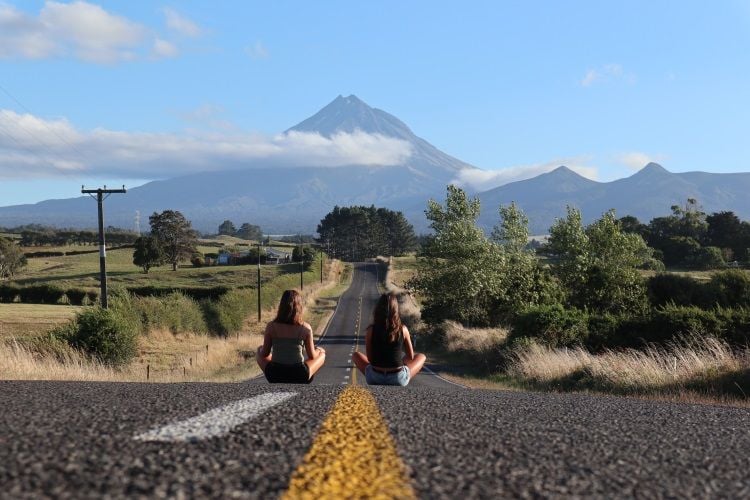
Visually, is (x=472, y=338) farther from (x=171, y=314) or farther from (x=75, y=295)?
(x=75, y=295)

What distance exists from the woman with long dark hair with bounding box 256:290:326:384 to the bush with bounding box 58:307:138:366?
18.9 meters

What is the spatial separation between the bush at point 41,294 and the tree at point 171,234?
4458 centimetres

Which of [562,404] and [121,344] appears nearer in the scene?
[562,404]

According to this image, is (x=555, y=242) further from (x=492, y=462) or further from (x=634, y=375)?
(x=492, y=462)

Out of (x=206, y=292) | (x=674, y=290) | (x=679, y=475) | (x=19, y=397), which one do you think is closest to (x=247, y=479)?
(x=679, y=475)

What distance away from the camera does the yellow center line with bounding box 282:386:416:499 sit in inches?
105

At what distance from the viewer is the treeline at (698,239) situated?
107312 millimetres

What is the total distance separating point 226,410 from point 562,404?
4222 mm

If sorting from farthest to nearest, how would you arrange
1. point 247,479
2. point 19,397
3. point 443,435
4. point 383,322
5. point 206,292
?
point 206,292 < point 383,322 < point 19,397 < point 443,435 < point 247,479

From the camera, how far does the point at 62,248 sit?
136375mm

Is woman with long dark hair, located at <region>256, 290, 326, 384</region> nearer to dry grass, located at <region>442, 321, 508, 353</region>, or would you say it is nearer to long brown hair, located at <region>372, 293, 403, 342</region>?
long brown hair, located at <region>372, 293, 403, 342</region>

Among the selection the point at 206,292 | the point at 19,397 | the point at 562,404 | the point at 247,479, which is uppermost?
the point at 247,479

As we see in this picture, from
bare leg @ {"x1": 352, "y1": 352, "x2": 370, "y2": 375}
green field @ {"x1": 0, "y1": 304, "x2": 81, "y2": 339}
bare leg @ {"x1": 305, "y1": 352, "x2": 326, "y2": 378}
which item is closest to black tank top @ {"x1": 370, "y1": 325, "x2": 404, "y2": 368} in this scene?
bare leg @ {"x1": 352, "y1": 352, "x2": 370, "y2": 375}

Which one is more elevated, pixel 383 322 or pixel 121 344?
pixel 383 322
